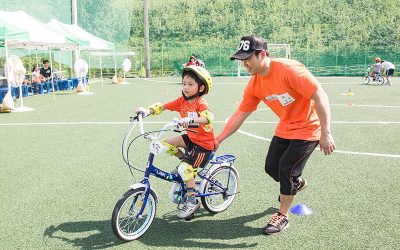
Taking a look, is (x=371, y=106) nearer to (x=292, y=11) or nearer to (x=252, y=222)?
(x=252, y=222)

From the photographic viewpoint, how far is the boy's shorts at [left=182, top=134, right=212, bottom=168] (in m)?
4.03

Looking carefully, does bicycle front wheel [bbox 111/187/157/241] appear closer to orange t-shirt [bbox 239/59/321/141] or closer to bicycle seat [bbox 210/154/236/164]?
bicycle seat [bbox 210/154/236/164]

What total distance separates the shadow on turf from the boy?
172mm

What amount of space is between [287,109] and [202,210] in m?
1.45

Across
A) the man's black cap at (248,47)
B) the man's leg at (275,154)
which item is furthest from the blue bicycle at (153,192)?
the man's black cap at (248,47)

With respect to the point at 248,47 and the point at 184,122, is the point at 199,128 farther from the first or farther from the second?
the point at 248,47

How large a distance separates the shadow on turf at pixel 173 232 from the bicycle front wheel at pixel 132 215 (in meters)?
0.09

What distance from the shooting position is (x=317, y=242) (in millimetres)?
3701

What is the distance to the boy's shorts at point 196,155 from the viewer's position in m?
4.03

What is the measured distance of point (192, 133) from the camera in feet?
13.3

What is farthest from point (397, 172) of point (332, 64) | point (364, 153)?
point (332, 64)

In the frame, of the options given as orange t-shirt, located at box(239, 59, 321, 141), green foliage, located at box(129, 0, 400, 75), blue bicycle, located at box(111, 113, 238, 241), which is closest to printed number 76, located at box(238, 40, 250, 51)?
orange t-shirt, located at box(239, 59, 321, 141)

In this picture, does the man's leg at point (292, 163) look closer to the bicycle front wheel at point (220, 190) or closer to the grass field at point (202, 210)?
the grass field at point (202, 210)

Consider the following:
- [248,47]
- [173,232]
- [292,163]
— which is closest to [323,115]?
[292,163]
